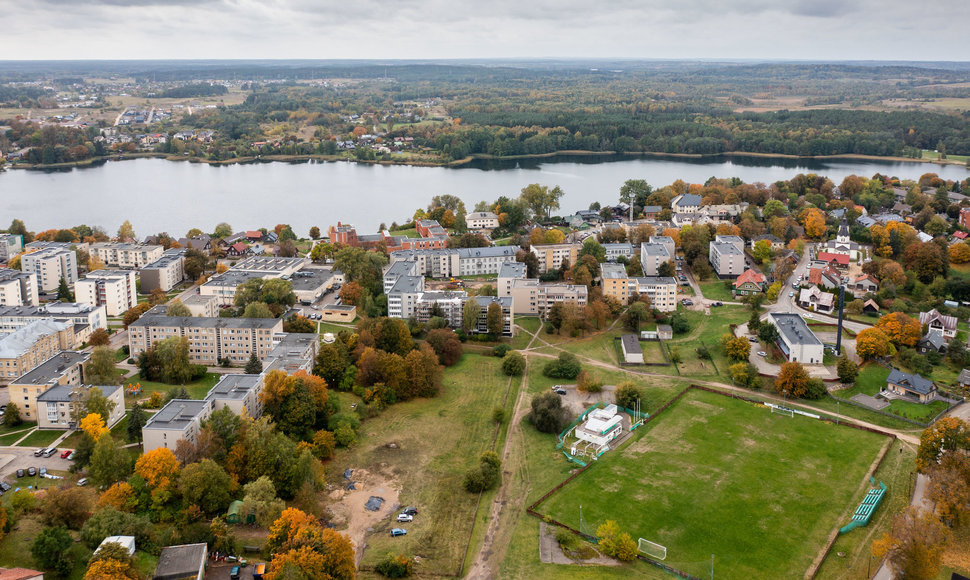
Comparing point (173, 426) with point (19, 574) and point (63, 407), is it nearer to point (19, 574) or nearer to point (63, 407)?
point (63, 407)

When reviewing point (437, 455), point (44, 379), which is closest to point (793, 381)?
point (437, 455)

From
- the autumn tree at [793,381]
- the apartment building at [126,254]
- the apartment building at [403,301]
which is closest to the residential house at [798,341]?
the autumn tree at [793,381]

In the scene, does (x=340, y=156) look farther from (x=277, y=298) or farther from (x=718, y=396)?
(x=718, y=396)

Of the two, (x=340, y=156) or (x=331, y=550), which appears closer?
(x=331, y=550)

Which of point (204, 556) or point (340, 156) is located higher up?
point (340, 156)

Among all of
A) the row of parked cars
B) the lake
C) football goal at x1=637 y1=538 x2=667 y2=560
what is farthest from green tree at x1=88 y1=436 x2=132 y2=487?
the lake

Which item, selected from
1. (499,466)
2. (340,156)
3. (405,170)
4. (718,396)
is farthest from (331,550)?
(340,156)

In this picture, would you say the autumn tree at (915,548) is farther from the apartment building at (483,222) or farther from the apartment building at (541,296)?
the apartment building at (483,222)
